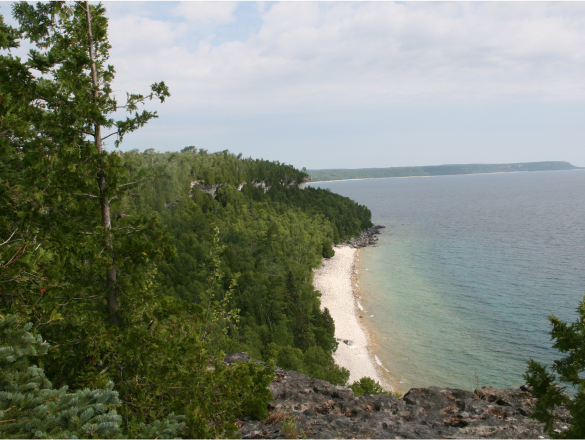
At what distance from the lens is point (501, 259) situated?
64875mm

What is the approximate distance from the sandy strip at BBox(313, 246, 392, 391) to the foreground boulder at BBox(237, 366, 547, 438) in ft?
69.5

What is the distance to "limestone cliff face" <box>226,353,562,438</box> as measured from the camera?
27.5ft

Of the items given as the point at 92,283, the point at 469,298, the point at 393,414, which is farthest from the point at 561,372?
the point at 469,298

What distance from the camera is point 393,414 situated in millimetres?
9625

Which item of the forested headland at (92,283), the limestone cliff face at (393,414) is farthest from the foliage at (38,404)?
the limestone cliff face at (393,414)

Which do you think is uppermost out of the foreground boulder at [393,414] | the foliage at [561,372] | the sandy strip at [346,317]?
the foliage at [561,372]

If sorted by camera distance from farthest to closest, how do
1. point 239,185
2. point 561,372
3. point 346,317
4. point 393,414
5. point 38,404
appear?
point 239,185 → point 346,317 → point 393,414 → point 561,372 → point 38,404

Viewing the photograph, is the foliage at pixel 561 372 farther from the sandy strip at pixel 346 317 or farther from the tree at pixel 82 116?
the sandy strip at pixel 346 317

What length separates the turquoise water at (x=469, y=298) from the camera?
32.8 metres

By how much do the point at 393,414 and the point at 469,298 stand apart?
145 feet

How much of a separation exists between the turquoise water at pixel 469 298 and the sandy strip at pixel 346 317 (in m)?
1.51

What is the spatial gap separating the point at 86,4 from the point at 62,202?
418 centimetres

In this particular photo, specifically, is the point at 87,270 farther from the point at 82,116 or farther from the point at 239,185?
the point at 239,185

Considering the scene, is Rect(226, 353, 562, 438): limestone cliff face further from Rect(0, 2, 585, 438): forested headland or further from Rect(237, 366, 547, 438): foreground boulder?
Rect(0, 2, 585, 438): forested headland
